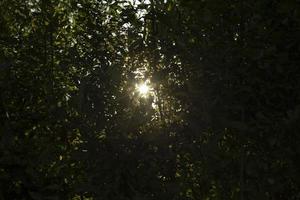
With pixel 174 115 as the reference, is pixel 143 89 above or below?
above

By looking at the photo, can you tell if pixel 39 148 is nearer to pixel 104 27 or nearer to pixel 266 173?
pixel 104 27

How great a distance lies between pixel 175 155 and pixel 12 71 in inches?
64.8

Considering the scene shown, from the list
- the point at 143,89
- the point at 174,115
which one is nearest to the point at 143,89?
the point at 143,89

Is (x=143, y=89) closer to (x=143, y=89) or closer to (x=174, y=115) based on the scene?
(x=143, y=89)

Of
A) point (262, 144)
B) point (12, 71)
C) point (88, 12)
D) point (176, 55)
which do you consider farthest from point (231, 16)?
point (12, 71)

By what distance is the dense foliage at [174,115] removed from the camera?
3.57 metres

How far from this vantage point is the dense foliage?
140 inches

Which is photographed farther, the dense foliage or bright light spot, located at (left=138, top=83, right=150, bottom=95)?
bright light spot, located at (left=138, top=83, right=150, bottom=95)

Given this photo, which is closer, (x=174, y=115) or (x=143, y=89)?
(x=143, y=89)

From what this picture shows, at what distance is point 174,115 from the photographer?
12.9 feet

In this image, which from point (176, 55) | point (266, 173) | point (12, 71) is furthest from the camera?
point (12, 71)

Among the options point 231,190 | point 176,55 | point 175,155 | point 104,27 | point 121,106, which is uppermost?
point 104,27

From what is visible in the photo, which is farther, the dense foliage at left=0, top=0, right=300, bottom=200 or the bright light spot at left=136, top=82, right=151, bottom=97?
the bright light spot at left=136, top=82, right=151, bottom=97

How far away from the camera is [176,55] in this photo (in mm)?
3891
